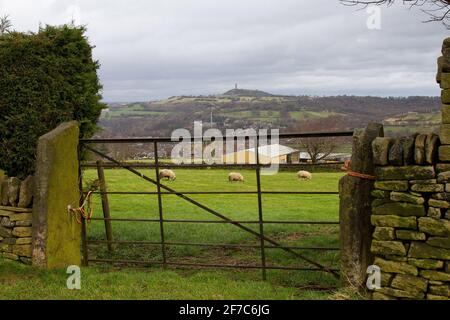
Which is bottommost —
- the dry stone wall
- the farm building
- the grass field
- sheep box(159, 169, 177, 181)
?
sheep box(159, 169, 177, 181)

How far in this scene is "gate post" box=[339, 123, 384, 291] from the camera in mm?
6113

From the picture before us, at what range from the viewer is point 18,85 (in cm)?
867

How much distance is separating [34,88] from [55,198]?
243 cm

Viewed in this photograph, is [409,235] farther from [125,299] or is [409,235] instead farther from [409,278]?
[125,299]

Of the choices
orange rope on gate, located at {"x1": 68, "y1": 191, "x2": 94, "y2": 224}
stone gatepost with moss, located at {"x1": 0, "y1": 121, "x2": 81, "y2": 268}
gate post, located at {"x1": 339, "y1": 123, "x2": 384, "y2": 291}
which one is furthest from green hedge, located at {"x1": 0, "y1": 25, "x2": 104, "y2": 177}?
gate post, located at {"x1": 339, "y1": 123, "x2": 384, "y2": 291}

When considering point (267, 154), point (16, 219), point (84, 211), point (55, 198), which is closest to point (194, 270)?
point (84, 211)

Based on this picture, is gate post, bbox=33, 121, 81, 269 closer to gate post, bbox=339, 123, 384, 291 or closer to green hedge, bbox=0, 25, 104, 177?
green hedge, bbox=0, 25, 104, 177

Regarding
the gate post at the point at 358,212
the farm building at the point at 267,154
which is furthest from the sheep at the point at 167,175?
the gate post at the point at 358,212

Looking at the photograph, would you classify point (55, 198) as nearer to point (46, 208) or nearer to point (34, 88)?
point (46, 208)

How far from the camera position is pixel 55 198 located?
7371mm

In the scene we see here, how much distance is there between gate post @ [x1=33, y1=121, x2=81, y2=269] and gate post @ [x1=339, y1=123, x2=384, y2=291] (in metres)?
3.96

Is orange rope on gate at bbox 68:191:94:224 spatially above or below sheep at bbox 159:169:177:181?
above

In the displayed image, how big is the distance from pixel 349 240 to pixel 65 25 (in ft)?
21.5

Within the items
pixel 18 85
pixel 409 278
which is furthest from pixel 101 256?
pixel 409 278
